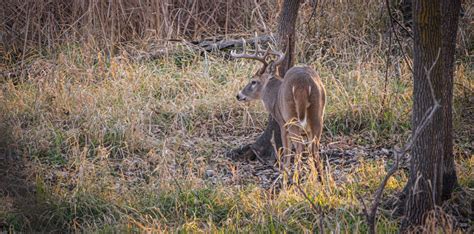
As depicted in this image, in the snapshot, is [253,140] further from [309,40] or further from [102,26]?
[102,26]

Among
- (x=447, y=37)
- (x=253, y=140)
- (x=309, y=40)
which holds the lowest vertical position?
(x=253, y=140)

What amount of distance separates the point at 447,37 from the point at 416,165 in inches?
38.2

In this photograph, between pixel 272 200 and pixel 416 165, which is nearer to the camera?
pixel 416 165

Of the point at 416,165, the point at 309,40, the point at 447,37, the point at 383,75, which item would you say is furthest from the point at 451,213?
the point at 309,40

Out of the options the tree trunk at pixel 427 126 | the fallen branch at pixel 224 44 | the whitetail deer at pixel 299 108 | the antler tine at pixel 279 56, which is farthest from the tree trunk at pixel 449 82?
the fallen branch at pixel 224 44

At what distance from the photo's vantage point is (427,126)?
16.0 ft

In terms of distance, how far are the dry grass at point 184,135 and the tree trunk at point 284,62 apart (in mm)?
254

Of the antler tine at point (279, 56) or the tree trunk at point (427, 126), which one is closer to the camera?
the tree trunk at point (427, 126)

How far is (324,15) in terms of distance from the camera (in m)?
9.80

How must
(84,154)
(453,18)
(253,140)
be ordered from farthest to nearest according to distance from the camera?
(253,140) < (84,154) < (453,18)

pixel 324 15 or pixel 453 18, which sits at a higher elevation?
pixel 453 18

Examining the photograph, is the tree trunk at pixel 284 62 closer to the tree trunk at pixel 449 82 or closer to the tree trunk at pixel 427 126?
the tree trunk at pixel 449 82

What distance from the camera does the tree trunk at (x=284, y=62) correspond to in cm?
679

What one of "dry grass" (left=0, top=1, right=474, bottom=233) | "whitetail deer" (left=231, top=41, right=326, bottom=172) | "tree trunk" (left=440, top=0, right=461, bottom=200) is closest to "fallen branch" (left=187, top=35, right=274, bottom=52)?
"dry grass" (left=0, top=1, right=474, bottom=233)
